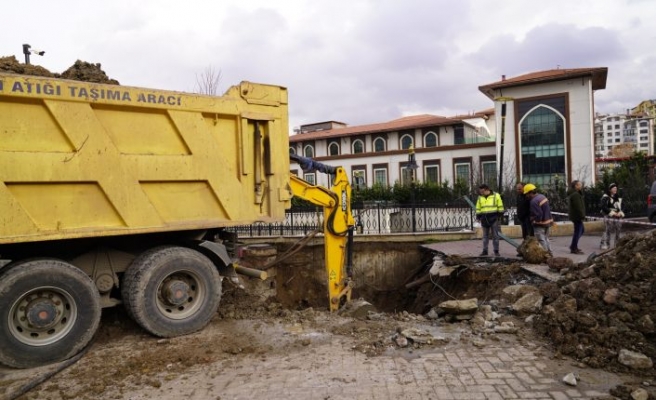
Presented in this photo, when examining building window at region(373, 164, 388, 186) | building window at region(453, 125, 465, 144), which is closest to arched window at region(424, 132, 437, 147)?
building window at region(453, 125, 465, 144)

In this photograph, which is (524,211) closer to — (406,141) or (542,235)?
(542,235)

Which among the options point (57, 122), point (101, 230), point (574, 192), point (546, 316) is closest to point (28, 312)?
point (101, 230)

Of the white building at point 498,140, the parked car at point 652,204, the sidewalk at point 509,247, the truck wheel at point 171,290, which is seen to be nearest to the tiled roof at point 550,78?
the white building at point 498,140

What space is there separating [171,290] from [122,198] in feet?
3.85

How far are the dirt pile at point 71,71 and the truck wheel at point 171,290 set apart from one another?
200 cm

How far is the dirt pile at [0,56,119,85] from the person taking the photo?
4.89 meters

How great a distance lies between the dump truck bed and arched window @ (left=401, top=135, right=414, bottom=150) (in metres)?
41.0

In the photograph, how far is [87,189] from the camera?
16.0ft

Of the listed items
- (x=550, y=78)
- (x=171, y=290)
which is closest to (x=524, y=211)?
(x=171, y=290)

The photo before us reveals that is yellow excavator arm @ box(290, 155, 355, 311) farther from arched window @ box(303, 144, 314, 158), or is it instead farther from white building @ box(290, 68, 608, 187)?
arched window @ box(303, 144, 314, 158)

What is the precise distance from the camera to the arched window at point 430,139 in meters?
45.2

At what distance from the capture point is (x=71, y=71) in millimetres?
5270

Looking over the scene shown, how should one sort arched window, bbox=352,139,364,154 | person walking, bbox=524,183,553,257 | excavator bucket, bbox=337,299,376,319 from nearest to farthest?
excavator bucket, bbox=337,299,376,319
person walking, bbox=524,183,553,257
arched window, bbox=352,139,364,154

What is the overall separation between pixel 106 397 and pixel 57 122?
2.58 meters
